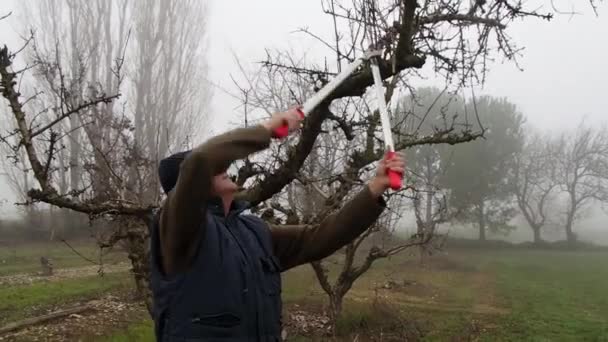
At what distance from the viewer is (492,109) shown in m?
35.3

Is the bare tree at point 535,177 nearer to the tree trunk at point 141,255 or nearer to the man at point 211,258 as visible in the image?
the tree trunk at point 141,255

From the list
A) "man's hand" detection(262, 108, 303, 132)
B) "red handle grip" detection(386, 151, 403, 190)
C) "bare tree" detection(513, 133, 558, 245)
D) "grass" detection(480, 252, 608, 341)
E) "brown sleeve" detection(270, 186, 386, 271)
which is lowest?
"grass" detection(480, 252, 608, 341)

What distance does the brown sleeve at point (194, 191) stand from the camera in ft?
6.57

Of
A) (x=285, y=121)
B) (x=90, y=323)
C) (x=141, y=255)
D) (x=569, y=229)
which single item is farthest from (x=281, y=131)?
(x=569, y=229)

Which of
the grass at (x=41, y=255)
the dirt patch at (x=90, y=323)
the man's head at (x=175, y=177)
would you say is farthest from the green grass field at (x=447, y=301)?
the man's head at (x=175, y=177)

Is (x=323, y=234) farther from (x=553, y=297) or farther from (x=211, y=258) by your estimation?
(x=553, y=297)

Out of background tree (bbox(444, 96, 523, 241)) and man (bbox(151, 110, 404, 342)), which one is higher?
background tree (bbox(444, 96, 523, 241))

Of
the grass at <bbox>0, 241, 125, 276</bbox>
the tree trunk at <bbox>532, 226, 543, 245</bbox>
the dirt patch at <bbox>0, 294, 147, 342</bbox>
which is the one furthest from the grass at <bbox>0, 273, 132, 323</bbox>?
the tree trunk at <bbox>532, 226, 543, 245</bbox>

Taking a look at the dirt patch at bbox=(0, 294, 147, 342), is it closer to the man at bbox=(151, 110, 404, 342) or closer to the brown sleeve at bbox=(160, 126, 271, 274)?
the man at bbox=(151, 110, 404, 342)

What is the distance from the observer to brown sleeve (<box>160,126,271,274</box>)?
2002mm

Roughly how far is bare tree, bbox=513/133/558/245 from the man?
115 feet

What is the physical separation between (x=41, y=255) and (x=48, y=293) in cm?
960

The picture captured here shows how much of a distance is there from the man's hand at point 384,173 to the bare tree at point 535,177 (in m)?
34.7

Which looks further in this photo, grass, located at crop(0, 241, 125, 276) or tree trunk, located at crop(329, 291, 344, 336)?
grass, located at crop(0, 241, 125, 276)
